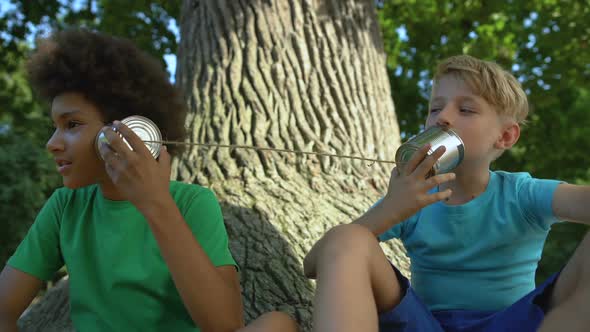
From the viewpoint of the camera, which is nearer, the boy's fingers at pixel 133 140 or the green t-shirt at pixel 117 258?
the boy's fingers at pixel 133 140

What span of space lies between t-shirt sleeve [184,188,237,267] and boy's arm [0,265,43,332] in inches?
26.5

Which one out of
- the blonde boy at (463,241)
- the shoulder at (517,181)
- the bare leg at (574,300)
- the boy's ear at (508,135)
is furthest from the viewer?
the boy's ear at (508,135)

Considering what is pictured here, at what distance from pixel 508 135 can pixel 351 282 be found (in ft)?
3.35

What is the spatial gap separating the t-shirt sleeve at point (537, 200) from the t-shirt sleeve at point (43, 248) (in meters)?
1.72

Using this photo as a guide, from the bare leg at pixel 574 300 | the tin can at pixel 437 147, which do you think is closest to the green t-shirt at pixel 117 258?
the tin can at pixel 437 147

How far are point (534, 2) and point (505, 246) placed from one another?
6.98 m

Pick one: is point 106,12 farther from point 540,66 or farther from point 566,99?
point 566,99

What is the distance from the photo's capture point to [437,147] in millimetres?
1874

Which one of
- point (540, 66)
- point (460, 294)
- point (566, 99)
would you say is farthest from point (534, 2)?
point (460, 294)

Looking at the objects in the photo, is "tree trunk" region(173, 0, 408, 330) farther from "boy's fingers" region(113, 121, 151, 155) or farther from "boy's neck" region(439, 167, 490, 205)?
"boy's fingers" region(113, 121, 151, 155)

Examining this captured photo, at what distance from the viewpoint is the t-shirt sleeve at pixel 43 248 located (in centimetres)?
216

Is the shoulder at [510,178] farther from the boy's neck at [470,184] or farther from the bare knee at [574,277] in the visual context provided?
the bare knee at [574,277]

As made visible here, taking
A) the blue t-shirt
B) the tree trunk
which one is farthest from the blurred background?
the blue t-shirt

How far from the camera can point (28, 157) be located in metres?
11.5
